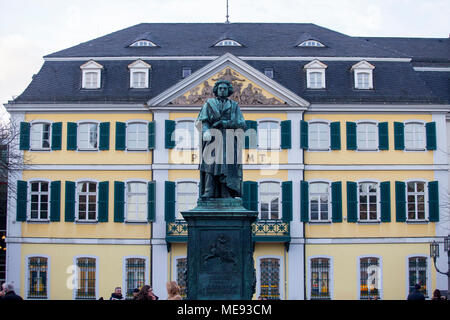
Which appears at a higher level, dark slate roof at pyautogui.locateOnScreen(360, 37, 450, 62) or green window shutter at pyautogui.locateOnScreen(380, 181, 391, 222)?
dark slate roof at pyautogui.locateOnScreen(360, 37, 450, 62)

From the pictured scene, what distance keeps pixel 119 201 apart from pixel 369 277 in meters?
10.6

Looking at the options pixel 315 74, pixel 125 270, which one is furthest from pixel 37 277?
pixel 315 74

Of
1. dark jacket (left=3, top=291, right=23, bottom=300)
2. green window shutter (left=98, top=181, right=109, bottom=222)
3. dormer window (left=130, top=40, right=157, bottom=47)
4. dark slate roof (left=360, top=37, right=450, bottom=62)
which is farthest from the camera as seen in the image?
dark slate roof (left=360, top=37, right=450, bottom=62)

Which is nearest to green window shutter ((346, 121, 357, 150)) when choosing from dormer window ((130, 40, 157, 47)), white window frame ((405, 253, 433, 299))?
white window frame ((405, 253, 433, 299))

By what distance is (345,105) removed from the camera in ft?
94.7

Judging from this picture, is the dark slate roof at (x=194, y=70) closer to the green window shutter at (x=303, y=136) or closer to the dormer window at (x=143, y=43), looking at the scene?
→ the green window shutter at (x=303, y=136)

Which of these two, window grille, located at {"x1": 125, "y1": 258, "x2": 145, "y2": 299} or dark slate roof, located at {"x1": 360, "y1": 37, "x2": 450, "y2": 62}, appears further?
dark slate roof, located at {"x1": 360, "y1": 37, "x2": 450, "y2": 62}

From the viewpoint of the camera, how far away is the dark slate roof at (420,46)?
34.1m

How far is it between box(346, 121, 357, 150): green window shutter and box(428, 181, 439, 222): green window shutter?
139 inches

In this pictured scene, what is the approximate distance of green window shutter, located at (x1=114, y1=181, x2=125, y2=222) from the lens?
1107 inches

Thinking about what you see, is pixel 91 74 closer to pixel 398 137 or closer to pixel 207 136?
pixel 398 137

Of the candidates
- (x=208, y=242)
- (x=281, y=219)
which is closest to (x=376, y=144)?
(x=281, y=219)

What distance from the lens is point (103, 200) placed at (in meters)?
28.3

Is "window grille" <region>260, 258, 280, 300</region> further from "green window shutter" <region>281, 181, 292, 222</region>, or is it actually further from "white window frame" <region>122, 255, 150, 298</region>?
"white window frame" <region>122, 255, 150, 298</region>
